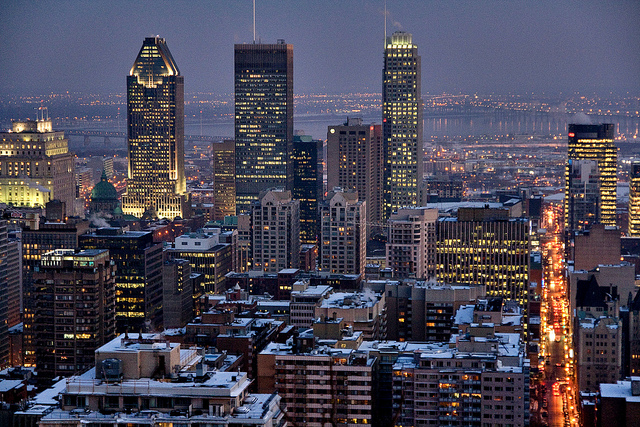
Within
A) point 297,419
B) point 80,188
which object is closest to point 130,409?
point 297,419

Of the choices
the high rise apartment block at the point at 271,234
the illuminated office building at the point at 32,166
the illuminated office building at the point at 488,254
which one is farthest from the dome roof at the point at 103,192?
the illuminated office building at the point at 488,254

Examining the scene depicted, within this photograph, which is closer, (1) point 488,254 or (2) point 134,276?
(2) point 134,276

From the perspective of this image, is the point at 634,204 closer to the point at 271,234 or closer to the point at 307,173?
the point at 307,173

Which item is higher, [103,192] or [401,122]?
[401,122]

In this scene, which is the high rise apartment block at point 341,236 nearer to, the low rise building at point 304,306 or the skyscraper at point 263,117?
the low rise building at point 304,306

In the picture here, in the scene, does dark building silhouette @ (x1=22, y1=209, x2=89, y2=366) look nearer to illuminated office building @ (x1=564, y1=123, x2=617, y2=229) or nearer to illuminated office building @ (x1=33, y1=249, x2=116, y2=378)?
illuminated office building @ (x1=33, y1=249, x2=116, y2=378)

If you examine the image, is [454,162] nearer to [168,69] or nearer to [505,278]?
[168,69]

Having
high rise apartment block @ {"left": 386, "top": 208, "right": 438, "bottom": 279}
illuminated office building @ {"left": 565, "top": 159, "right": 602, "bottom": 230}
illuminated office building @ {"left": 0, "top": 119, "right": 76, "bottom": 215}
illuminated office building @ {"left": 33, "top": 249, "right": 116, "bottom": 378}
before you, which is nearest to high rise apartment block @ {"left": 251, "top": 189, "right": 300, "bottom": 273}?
high rise apartment block @ {"left": 386, "top": 208, "right": 438, "bottom": 279}

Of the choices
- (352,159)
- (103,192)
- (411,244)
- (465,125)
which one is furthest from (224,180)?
(411,244)
